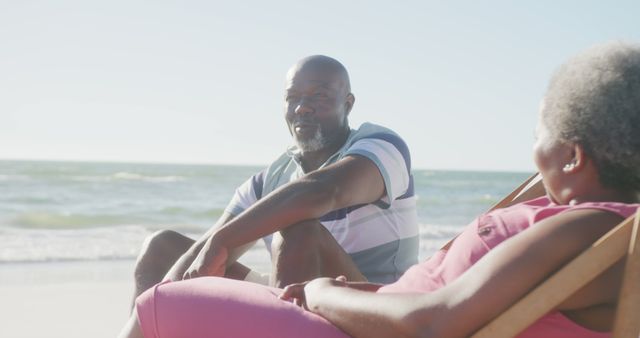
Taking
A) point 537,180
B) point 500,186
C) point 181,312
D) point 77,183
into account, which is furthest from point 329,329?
point 500,186

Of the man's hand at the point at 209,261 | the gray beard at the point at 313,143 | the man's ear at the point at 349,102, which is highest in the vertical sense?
the man's ear at the point at 349,102

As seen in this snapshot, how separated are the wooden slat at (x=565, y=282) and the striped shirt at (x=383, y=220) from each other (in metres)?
1.55

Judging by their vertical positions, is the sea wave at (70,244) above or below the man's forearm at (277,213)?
below

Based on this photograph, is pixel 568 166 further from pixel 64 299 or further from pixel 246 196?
pixel 64 299

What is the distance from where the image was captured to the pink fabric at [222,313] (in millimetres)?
1872

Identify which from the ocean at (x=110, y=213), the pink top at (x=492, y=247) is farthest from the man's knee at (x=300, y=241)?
the ocean at (x=110, y=213)

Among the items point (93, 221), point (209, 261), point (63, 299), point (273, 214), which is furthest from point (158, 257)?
point (93, 221)

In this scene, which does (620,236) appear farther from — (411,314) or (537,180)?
(537,180)

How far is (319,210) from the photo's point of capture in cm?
278

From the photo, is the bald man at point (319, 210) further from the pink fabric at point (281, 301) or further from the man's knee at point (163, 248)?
the pink fabric at point (281, 301)

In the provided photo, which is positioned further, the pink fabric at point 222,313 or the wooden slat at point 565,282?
the pink fabric at point 222,313

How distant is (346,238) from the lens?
332 centimetres

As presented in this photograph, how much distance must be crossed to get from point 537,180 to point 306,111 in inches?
46.8

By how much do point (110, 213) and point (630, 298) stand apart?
48.9 feet
